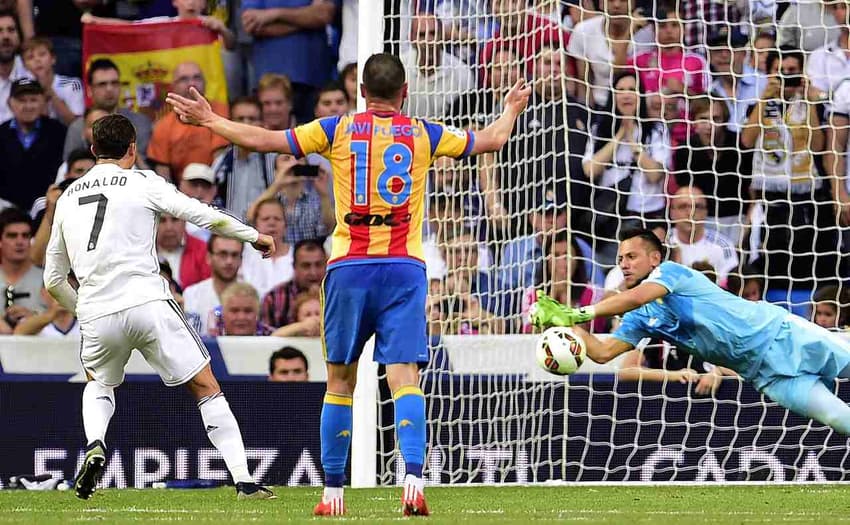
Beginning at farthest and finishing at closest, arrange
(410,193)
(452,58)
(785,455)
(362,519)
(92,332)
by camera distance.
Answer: (452,58)
(785,455)
(92,332)
(410,193)
(362,519)

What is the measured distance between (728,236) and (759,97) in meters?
1.14

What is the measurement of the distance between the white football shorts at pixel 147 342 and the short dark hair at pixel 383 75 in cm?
180

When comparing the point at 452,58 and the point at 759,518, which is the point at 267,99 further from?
the point at 759,518

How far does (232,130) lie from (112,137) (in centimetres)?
127

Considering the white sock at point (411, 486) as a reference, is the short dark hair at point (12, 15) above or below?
above

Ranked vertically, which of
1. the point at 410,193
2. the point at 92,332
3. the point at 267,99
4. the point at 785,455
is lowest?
the point at 785,455

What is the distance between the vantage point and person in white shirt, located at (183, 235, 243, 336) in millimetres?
10828

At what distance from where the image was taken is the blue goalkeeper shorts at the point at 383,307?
19.9ft

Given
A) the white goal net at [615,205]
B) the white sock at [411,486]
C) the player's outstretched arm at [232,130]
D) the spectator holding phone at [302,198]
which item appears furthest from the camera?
the spectator holding phone at [302,198]

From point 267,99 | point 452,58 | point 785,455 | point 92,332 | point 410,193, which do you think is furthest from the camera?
point 267,99


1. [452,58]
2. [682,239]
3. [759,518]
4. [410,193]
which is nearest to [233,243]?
[452,58]

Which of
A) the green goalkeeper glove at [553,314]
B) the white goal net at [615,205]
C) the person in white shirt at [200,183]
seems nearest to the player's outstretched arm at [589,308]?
the green goalkeeper glove at [553,314]

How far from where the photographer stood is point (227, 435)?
730 cm

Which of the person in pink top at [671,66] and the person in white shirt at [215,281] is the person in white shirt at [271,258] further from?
the person in pink top at [671,66]
